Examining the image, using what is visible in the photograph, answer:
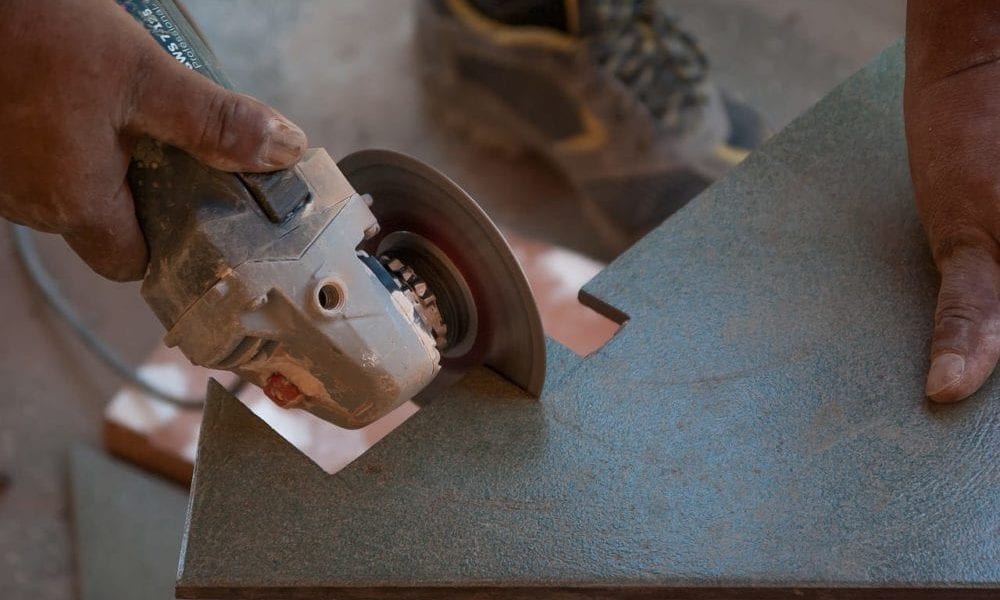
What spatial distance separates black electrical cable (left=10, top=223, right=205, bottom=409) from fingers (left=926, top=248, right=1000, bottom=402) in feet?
4.17

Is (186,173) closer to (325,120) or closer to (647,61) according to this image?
(647,61)

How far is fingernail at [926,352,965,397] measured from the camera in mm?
1027

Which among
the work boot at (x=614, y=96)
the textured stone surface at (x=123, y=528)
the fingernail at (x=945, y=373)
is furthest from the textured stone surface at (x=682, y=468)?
the work boot at (x=614, y=96)

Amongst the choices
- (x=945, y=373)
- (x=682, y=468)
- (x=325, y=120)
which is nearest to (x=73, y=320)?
(x=325, y=120)

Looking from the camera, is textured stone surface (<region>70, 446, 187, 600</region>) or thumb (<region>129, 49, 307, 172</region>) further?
textured stone surface (<region>70, 446, 187, 600</region>)

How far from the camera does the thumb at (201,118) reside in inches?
33.9

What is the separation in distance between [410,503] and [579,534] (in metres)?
0.17

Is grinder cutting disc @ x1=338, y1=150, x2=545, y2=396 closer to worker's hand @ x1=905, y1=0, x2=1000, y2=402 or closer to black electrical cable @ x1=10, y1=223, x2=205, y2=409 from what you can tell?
worker's hand @ x1=905, y1=0, x2=1000, y2=402

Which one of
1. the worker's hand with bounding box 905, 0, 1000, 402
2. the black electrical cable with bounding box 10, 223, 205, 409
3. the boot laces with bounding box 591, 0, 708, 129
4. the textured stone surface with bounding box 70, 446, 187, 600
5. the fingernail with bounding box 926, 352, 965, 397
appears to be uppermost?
the worker's hand with bounding box 905, 0, 1000, 402

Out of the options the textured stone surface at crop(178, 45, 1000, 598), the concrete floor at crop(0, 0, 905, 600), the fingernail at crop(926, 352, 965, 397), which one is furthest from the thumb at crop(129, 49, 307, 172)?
the concrete floor at crop(0, 0, 905, 600)

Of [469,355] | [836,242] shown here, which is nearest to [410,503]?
[469,355]

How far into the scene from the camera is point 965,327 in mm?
1055

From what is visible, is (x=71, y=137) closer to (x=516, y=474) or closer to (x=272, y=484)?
(x=272, y=484)

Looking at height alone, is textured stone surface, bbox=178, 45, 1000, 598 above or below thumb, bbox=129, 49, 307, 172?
below
